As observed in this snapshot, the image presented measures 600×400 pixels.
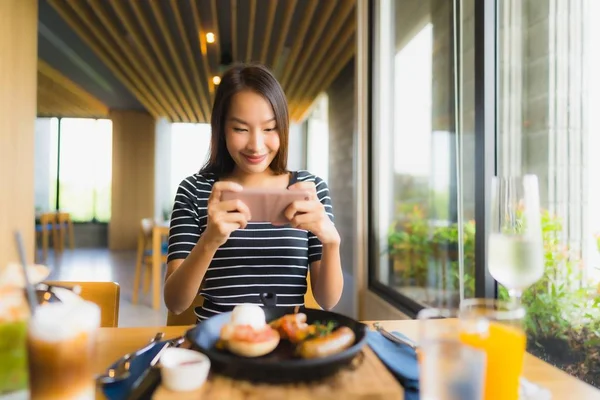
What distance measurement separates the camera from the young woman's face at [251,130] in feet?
4.32

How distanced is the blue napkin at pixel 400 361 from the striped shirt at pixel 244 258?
504 mm

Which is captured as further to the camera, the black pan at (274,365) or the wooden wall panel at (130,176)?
the wooden wall panel at (130,176)

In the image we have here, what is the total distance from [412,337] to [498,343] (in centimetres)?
43

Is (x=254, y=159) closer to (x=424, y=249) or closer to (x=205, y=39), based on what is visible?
(x=424, y=249)

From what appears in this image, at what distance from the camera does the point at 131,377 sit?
764mm

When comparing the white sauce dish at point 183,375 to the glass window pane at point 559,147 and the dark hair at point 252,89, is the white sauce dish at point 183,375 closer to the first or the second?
the dark hair at point 252,89

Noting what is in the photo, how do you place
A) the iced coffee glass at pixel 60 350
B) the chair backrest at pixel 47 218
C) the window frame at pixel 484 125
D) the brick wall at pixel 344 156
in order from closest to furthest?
the iced coffee glass at pixel 60 350, the window frame at pixel 484 125, the brick wall at pixel 344 156, the chair backrest at pixel 47 218

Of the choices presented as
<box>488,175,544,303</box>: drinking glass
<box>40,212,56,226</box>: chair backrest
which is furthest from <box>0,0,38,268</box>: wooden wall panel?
<box>40,212,56,226</box>: chair backrest

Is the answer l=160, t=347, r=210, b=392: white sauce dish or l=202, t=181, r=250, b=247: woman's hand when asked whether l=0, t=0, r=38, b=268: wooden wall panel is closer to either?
l=202, t=181, r=250, b=247: woman's hand

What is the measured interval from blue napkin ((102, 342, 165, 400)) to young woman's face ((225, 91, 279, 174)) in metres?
0.62

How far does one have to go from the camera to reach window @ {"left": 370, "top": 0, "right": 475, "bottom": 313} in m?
2.24

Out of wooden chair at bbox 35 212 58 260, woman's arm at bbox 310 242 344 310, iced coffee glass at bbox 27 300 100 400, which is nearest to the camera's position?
iced coffee glass at bbox 27 300 100 400

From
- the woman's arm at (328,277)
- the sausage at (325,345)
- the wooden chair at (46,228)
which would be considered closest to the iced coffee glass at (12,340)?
the sausage at (325,345)

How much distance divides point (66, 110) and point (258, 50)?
5.82 meters
